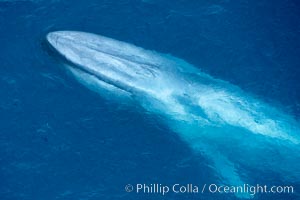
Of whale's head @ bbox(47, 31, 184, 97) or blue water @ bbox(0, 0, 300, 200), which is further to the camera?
whale's head @ bbox(47, 31, 184, 97)

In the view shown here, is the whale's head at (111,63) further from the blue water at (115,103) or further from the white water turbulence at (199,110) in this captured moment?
the blue water at (115,103)

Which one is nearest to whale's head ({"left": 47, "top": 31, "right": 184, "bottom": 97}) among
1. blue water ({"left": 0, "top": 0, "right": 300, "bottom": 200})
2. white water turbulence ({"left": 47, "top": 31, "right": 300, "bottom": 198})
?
white water turbulence ({"left": 47, "top": 31, "right": 300, "bottom": 198})

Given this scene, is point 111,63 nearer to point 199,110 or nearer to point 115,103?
point 115,103

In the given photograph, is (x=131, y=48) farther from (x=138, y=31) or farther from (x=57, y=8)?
(x=57, y=8)

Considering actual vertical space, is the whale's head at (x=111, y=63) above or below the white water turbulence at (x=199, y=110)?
above

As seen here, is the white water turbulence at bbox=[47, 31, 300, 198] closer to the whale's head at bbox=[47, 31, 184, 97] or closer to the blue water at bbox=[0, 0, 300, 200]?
the whale's head at bbox=[47, 31, 184, 97]

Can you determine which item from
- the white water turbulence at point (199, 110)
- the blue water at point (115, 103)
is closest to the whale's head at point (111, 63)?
the white water turbulence at point (199, 110)

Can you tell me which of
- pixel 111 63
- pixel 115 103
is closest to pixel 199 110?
pixel 115 103

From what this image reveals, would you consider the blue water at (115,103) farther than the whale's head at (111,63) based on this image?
No
